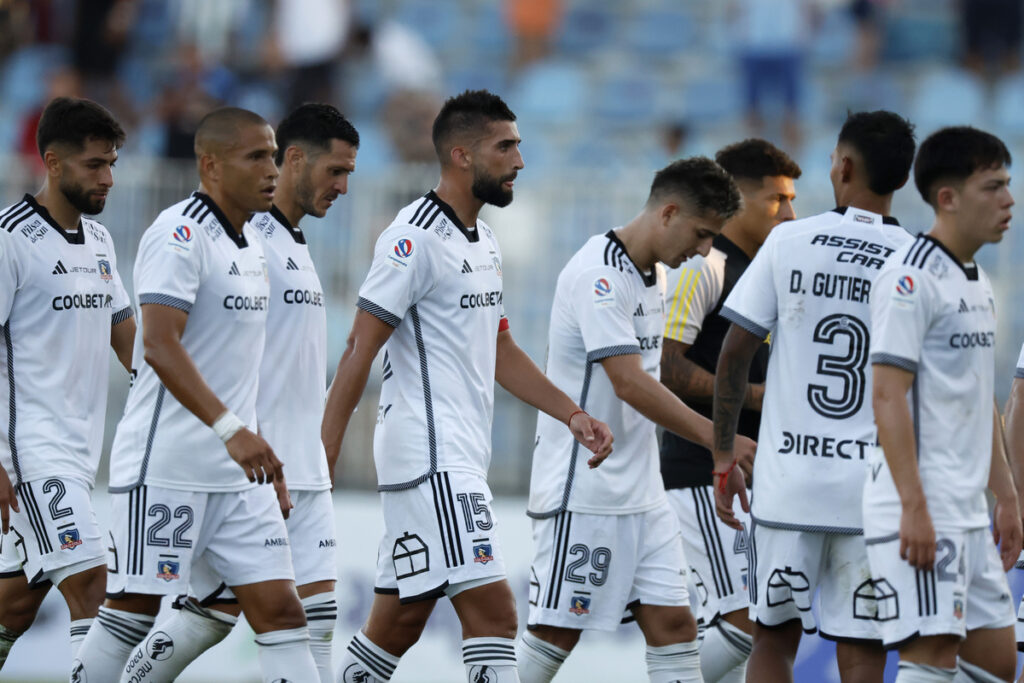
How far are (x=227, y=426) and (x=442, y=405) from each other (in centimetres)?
103

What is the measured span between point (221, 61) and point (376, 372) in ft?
20.5

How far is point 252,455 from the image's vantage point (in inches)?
219

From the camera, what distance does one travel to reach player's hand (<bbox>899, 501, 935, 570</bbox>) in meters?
5.11

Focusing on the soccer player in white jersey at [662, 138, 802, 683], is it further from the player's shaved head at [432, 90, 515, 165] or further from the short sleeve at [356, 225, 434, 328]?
the short sleeve at [356, 225, 434, 328]

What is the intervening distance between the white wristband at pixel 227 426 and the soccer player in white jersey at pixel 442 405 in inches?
28.4

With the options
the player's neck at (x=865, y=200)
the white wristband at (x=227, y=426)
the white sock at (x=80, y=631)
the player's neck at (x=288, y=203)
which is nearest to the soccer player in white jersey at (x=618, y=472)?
the player's neck at (x=865, y=200)

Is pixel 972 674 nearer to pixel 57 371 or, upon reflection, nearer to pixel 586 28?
pixel 57 371

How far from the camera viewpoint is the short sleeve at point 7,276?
266 inches

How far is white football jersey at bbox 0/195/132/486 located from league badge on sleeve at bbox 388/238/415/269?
59.2 inches

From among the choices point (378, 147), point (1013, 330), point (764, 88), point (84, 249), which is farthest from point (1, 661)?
point (764, 88)

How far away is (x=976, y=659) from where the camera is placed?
5480mm

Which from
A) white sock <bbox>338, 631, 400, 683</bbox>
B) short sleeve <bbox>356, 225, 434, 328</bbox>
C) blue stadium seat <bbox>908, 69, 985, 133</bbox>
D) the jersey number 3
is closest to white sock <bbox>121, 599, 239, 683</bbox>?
white sock <bbox>338, 631, 400, 683</bbox>

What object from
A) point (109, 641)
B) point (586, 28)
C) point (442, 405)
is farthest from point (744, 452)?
point (586, 28)

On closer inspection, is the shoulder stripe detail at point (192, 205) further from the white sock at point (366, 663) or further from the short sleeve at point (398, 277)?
the white sock at point (366, 663)
